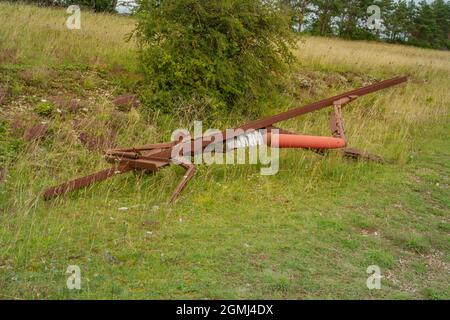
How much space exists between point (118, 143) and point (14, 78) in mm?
2407

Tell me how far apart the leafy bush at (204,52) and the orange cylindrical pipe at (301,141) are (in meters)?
2.43

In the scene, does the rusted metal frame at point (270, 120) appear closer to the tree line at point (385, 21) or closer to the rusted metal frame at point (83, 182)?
the rusted metal frame at point (83, 182)

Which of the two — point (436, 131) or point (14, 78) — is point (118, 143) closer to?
point (14, 78)

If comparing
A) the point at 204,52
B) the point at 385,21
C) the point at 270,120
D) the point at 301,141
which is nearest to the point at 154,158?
the point at 270,120

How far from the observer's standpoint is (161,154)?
18.5ft

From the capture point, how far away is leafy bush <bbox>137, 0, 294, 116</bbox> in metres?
8.36

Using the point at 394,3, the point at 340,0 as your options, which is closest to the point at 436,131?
the point at 340,0

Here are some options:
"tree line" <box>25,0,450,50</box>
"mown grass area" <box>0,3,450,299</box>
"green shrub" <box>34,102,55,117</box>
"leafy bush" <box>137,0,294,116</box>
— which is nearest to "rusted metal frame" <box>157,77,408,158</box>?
"mown grass area" <box>0,3,450,299</box>

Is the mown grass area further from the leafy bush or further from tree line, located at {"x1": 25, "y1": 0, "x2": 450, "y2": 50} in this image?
tree line, located at {"x1": 25, "y1": 0, "x2": 450, "y2": 50}

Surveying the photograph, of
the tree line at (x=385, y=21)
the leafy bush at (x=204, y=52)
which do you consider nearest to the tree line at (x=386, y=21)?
the tree line at (x=385, y=21)

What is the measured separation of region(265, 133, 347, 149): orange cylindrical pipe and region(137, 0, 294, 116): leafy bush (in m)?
2.43

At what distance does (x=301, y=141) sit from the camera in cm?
621

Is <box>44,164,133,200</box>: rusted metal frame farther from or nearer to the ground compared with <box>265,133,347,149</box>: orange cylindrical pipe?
nearer to the ground

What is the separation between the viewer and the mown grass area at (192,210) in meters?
3.89
